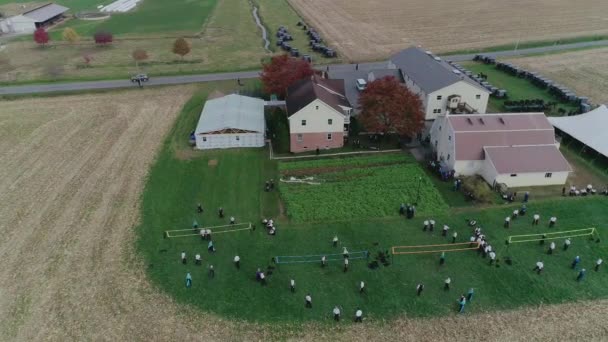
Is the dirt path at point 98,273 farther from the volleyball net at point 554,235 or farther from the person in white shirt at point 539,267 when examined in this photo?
the volleyball net at point 554,235

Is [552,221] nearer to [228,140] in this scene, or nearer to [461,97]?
[461,97]

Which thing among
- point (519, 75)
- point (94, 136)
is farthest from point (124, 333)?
point (519, 75)

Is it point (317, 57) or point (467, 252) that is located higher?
point (317, 57)

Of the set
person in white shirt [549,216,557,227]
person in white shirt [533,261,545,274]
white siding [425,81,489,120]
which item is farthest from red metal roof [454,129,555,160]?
person in white shirt [533,261,545,274]

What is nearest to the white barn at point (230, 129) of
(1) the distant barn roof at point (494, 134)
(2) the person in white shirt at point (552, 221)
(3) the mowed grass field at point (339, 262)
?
(3) the mowed grass field at point (339, 262)

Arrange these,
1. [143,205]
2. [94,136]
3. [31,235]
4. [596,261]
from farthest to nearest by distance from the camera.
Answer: [94,136] < [143,205] < [31,235] < [596,261]

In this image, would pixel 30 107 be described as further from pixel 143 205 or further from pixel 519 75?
pixel 519 75

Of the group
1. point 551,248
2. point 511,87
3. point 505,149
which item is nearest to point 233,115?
point 505,149
